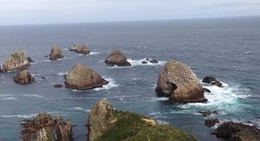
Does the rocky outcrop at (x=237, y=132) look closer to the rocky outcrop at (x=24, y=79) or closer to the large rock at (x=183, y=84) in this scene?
the large rock at (x=183, y=84)

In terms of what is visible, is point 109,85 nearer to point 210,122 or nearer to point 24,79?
point 24,79

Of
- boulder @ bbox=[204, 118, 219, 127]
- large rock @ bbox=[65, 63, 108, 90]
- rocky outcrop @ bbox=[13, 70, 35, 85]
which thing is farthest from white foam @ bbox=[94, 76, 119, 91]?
boulder @ bbox=[204, 118, 219, 127]

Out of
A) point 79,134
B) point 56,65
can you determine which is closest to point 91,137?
point 79,134

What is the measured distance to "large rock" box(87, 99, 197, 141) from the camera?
151 ft

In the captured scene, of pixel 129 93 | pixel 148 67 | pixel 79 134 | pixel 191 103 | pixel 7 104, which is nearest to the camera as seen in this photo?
pixel 79 134

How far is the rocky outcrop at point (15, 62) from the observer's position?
5438 inches

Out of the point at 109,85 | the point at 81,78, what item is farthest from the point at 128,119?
the point at 109,85

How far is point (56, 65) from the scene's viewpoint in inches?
5876

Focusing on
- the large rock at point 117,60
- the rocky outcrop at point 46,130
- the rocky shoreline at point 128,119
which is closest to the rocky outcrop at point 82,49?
the large rock at point 117,60

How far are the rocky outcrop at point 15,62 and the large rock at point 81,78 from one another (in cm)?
4070

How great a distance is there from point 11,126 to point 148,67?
223ft

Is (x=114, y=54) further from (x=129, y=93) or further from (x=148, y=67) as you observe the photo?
(x=129, y=93)

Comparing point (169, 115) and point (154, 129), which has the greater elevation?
point (154, 129)

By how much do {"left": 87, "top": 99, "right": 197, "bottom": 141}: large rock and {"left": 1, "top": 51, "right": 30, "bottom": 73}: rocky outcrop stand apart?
81487 millimetres
